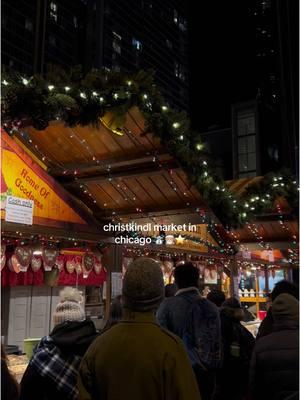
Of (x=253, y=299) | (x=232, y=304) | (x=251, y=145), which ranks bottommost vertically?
(x=253, y=299)

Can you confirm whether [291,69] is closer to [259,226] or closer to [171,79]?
[259,226]

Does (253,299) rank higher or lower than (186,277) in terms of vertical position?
lower

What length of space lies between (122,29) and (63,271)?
22.3 m

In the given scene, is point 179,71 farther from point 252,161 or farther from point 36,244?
point 36,244

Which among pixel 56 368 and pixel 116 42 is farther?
pixel 116 42

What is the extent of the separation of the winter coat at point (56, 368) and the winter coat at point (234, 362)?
8.10 ft

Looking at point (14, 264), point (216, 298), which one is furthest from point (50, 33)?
point (216, 298)

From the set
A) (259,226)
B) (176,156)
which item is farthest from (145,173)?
(259,226)

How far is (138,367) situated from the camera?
6.38 feet

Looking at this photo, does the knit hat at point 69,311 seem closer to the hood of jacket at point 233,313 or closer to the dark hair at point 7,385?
the dark hair at point 7,385

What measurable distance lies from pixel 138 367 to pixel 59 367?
1061mm

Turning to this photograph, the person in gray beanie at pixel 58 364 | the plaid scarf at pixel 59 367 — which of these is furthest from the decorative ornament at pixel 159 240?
the plaid scarf at pixel 59 367

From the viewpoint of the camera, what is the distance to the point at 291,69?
12461 mm

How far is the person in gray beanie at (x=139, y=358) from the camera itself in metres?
1.93
